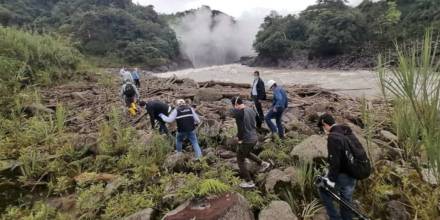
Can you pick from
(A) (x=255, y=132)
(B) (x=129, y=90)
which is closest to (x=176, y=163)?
(A) (x=255, y=132)

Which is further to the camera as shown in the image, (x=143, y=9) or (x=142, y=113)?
(x=143, y=9)

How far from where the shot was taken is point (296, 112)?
9.94m

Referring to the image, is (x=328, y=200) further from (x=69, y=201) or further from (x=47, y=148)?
(x=47, y=148)

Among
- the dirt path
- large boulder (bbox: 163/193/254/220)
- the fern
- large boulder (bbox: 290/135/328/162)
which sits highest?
large boulder (bbox: 290/135/328/162)

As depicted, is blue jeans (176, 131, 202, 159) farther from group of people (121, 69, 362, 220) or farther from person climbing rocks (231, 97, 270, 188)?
person climbing rocks (231, 97, 270, 188)

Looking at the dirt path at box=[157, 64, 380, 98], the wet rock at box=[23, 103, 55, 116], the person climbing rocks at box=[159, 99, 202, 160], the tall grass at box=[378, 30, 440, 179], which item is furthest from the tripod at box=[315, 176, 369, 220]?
the wet rock at box=[23, 103, 55, 116]

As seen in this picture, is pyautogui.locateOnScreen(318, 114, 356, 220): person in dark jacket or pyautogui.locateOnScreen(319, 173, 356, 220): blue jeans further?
pyautogui.locateOnScreen(319, 173, 356, 220): blue jeans

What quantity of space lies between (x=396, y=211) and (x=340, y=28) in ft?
135

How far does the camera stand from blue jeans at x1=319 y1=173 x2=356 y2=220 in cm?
400

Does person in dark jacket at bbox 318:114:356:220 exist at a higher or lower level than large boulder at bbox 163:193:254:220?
higher

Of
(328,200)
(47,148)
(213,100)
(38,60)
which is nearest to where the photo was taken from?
(328,200)

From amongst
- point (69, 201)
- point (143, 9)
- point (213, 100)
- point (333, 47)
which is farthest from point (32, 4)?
point (69, 201)

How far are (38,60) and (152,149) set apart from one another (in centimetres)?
1031

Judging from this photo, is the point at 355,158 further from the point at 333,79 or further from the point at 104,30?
the point at 104,30
